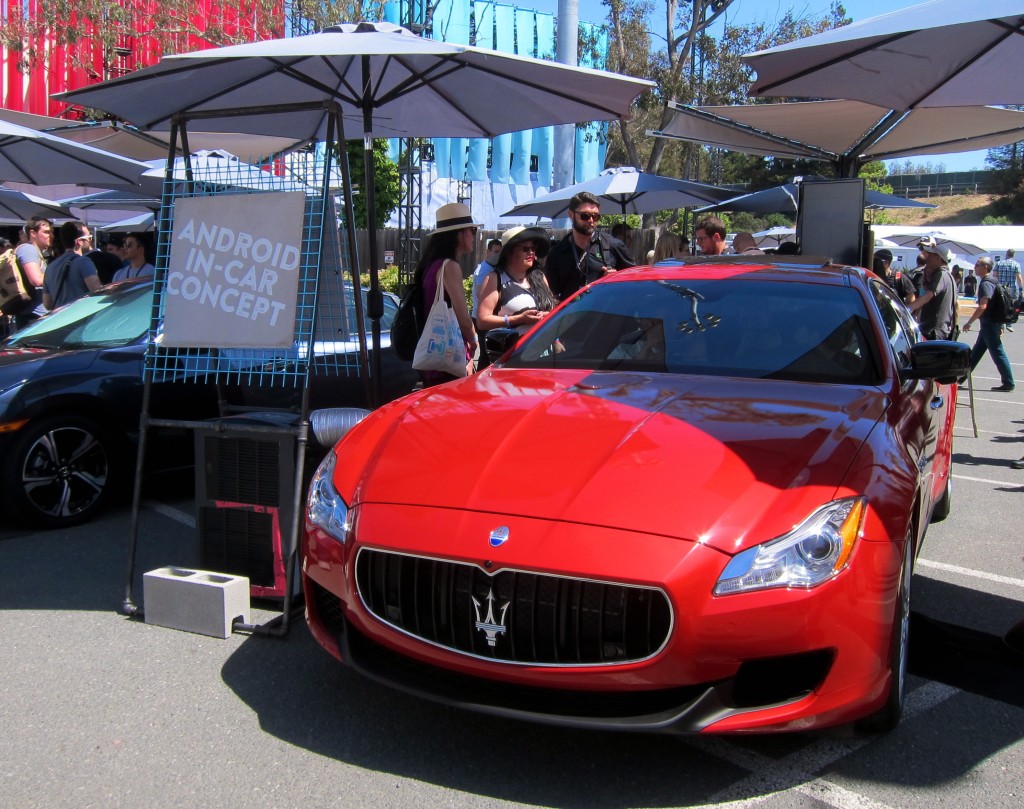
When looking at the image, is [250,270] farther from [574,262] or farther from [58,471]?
[574,262]

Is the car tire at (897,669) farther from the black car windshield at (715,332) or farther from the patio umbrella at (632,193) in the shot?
the patio umbrella at (632,193)

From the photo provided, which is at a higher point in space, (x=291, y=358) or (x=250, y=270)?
(x=250, y=270)

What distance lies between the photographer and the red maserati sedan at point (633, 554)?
2732mm

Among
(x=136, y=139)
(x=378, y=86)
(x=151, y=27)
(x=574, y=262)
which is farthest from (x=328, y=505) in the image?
(x=151, y=27)

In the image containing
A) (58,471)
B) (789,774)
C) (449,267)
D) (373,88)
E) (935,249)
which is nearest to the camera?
(789,774)

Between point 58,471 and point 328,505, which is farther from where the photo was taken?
point 58,471

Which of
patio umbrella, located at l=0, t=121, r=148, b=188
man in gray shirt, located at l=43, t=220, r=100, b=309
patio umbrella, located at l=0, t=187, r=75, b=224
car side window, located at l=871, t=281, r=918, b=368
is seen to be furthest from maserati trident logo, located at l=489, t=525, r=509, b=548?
patio umbrella, located at l=0, t=187, r=75, b=224

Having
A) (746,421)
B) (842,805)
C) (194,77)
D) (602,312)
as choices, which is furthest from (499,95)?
(842,805)

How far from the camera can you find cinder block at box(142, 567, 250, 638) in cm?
411

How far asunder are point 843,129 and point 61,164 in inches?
322

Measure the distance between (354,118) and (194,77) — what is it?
209 centimetres

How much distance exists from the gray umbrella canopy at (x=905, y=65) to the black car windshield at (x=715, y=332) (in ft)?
4.29

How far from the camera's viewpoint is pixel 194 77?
208 inches

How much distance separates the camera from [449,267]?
18.0 ft
